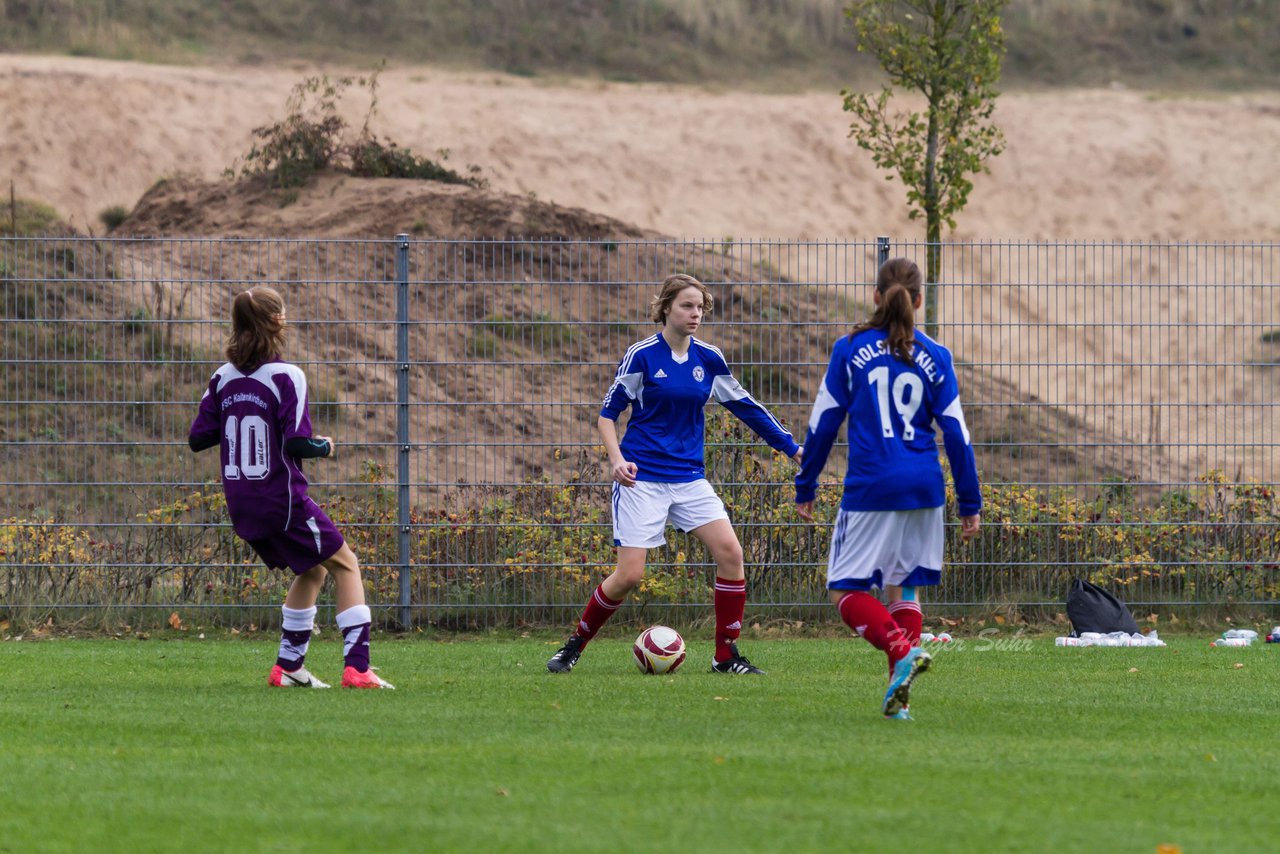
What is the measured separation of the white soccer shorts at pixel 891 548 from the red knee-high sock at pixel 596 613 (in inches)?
84.5

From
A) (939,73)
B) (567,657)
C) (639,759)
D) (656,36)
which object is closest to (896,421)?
(639,759)

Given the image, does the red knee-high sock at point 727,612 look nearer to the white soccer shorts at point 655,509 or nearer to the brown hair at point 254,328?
the white soccer shorts at point 655,509

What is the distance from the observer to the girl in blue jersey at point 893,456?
6.62 m

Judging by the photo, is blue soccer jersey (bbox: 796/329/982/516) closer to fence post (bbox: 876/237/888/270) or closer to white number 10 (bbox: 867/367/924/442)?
white number 10 (bbox: 867/367/924/442)

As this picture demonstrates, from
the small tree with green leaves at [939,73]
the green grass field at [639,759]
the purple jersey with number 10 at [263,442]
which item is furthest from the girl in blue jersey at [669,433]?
the small tree with green leaves at [939,73]

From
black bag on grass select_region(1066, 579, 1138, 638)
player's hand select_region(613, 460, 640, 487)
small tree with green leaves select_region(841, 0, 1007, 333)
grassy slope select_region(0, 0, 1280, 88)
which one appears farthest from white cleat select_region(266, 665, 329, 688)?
grassy slope select_region(0, 0, 1280, 88)

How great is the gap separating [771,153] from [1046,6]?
1623 cm

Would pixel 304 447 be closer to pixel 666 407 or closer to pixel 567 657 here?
pixel 666 407

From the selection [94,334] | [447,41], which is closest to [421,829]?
[94,334]

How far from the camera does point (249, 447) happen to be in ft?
24.9

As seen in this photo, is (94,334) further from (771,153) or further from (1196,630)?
(771,153)

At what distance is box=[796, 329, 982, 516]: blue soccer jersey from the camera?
→ 21.7 feet

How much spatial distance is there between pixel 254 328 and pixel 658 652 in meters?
2.69

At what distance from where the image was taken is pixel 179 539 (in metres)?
11.0
